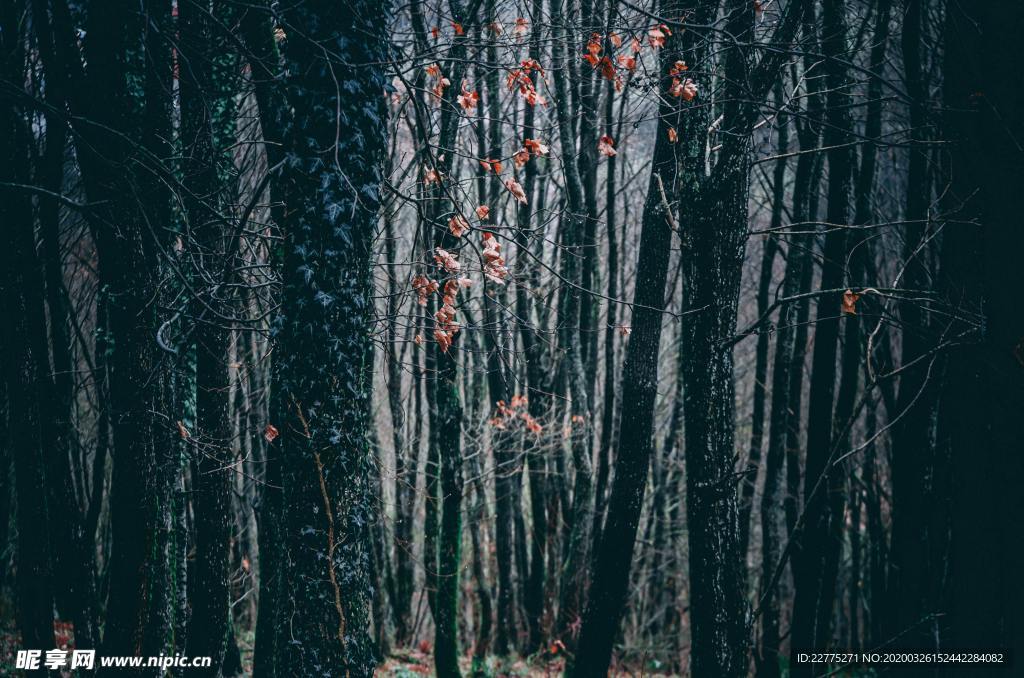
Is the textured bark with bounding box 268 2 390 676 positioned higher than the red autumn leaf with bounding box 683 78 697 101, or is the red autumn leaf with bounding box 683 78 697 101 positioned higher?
the red autumn leaf with bounding box 683 78 697 101

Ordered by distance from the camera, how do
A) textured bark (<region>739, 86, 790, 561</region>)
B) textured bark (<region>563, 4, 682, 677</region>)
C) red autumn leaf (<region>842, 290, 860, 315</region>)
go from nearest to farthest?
red autumn leaf (<region>842, 290, 860, 315</region>), textured bark (<region>563, 4, 682, 677</region>), textured bark (<region>739, 86, 790, 561</region>)

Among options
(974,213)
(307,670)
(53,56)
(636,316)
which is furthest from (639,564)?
(53,56)

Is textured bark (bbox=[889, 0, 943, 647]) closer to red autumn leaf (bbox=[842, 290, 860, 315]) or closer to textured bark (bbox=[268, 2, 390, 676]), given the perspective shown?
red autumn leaf (bbox=[842, 290, 860, 315])

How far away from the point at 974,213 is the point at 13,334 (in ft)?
32.4

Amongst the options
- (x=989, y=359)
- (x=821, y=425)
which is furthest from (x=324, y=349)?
(x=821, y=425)

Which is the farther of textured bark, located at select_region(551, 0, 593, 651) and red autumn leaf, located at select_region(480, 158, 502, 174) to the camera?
textured bark, located at select_region(551, 0, 593, 651)

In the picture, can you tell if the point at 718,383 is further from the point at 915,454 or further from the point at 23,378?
the point at 23,378

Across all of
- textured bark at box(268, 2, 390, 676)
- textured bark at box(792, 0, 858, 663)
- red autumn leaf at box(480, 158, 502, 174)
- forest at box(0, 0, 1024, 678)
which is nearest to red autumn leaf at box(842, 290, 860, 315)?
forest at box(0, 0, 1024, 678)

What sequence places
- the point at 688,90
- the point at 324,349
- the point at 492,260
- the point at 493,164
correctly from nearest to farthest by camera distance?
the point at 324,349, the point at 492,260, the point at 493,164, the point at 688,90

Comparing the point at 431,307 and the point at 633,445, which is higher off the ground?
the point at 431,307

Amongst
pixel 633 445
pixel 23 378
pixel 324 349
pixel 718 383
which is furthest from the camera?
pixel 633 445

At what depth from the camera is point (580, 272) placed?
34.6 feet

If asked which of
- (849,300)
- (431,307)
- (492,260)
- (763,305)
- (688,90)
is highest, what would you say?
(688,90)

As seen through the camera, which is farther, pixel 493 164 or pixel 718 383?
pixel 718 383
